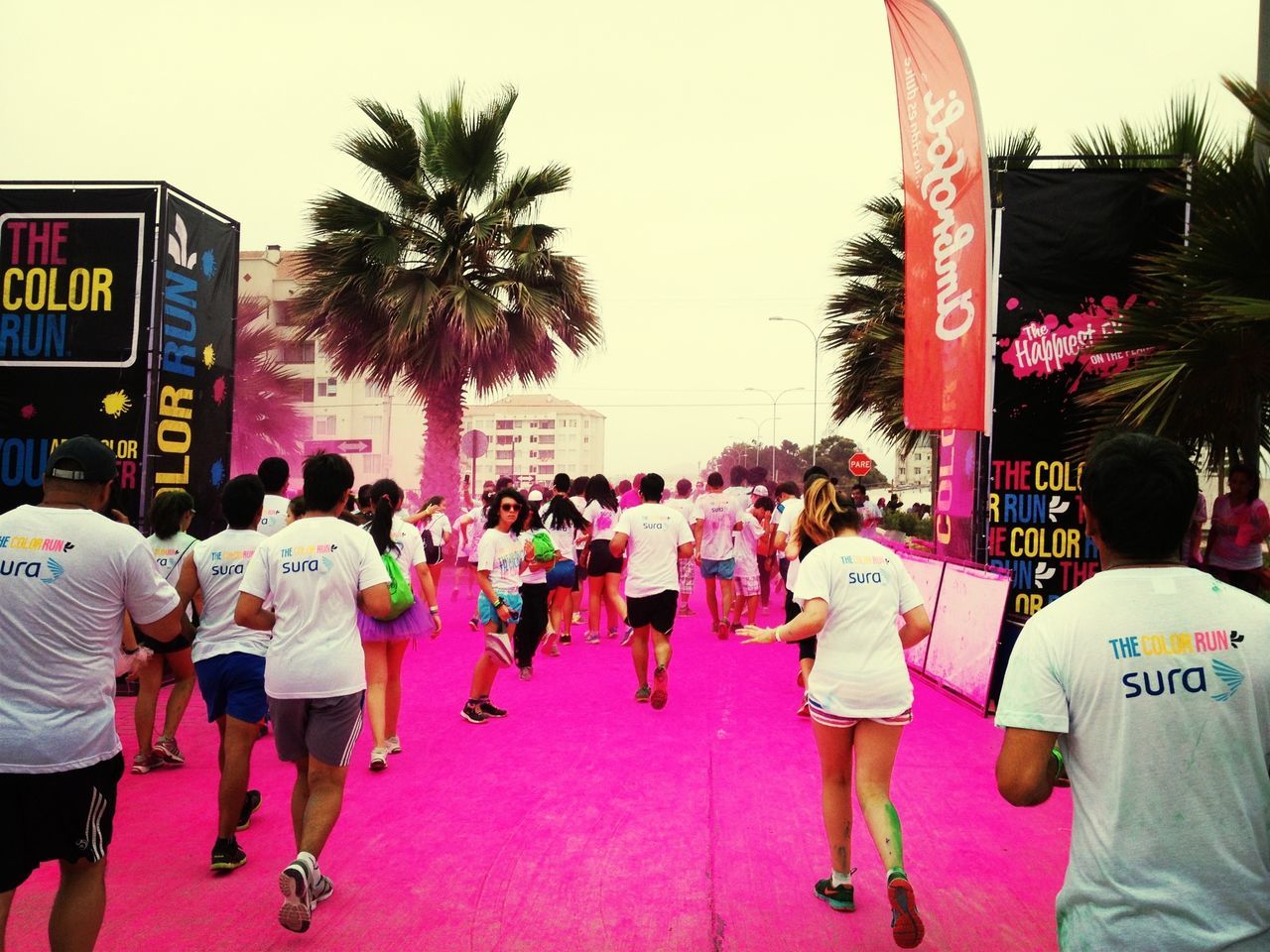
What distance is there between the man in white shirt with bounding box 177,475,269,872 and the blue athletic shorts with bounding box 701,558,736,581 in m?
7.31

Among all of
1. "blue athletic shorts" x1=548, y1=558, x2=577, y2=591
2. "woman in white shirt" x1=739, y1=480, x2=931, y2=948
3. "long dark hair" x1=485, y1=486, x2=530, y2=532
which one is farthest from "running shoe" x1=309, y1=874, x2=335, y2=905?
"blue athletic shorts" x1=548, y1=558, x2=577, y2=591

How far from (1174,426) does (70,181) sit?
10.2 meters

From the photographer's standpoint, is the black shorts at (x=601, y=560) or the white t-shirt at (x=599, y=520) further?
the white t-shirt at (x=599, y=520)

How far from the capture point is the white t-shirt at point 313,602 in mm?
4168

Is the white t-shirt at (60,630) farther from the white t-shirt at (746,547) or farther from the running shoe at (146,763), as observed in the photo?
the white t-shirt at (746,547)

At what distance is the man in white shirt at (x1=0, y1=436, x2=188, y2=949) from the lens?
304cm

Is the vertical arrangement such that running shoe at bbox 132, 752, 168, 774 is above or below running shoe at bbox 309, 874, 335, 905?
below

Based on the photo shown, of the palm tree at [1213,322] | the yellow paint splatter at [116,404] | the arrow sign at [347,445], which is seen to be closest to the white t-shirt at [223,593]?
the yellow paint splatter at [116,404]

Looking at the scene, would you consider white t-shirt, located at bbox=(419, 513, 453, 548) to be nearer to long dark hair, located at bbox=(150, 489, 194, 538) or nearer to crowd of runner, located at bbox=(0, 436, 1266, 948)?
crowd of runner, located at bbox=(0, 436, 1266, 948)

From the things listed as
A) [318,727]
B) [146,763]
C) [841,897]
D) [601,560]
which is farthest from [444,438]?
[841,897]

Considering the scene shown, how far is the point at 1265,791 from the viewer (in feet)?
6.38

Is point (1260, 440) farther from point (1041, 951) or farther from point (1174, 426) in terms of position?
point (1041, 951)

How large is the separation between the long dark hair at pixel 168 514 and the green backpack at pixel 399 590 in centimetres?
156

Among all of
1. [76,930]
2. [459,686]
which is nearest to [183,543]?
[459,686]
